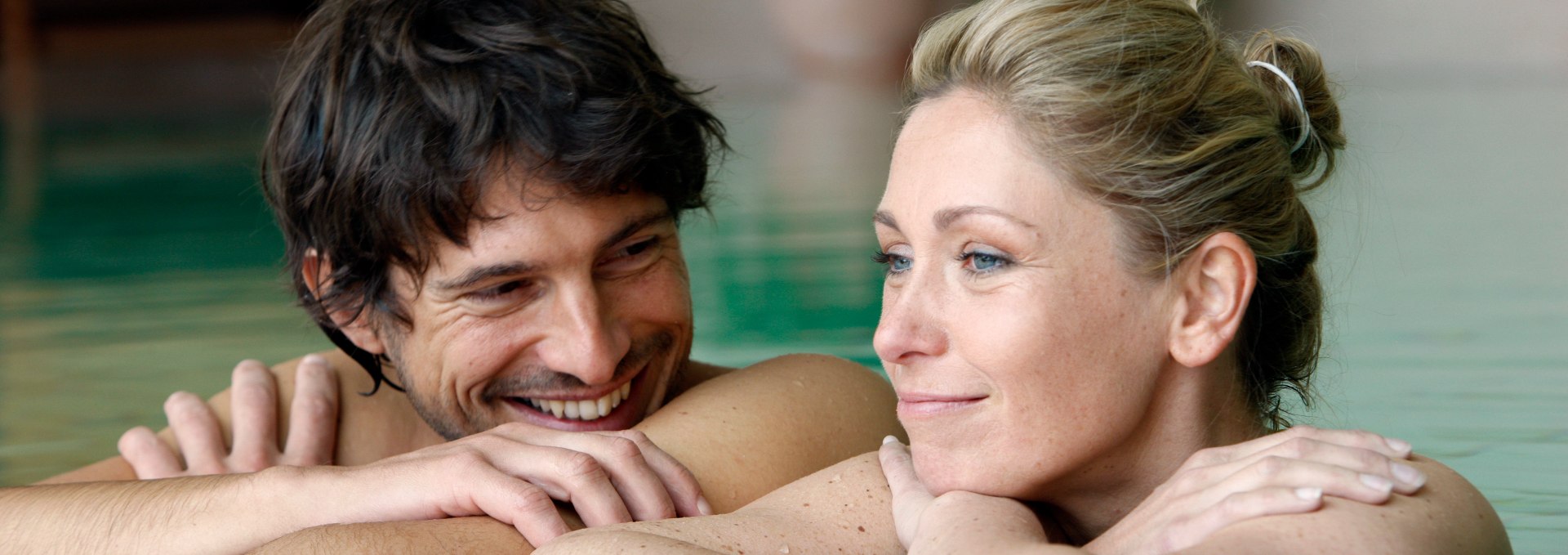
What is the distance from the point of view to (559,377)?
2.62 metres

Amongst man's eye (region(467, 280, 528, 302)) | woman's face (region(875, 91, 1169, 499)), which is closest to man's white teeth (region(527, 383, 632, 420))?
man's eye (region(467, 280, 528, 302))

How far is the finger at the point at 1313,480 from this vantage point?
5.09 ft

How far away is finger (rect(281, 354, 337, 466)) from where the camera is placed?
2.98 meters

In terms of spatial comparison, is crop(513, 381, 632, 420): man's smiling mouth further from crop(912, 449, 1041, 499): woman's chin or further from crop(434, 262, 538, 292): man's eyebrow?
crop(912, 449, 1041, 499): woman's chin

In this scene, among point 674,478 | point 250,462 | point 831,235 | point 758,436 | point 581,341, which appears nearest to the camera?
point 674,478

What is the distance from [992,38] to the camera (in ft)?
6.48

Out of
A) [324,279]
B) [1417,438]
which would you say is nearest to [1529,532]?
[1417,438]

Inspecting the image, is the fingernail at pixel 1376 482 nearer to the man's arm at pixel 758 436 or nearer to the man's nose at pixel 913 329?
the man's nose at pixel 913 329

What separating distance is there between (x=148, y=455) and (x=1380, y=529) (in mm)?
2354

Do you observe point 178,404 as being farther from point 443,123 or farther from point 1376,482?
point 1376,482

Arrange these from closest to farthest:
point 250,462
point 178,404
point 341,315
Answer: point 341,315 < point 250,462 < point 178,404

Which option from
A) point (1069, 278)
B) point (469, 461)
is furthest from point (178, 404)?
point (1069, 278)

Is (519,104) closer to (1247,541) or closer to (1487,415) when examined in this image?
(1247,541)

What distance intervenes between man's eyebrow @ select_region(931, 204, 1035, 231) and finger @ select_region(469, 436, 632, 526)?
59 cm
